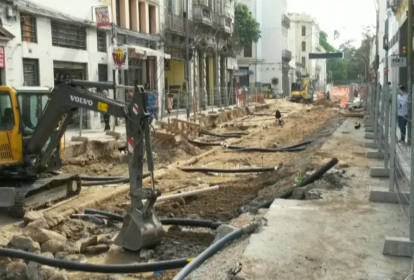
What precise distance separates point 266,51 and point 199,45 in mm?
34723

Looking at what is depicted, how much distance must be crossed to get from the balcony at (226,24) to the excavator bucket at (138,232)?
3765 cm

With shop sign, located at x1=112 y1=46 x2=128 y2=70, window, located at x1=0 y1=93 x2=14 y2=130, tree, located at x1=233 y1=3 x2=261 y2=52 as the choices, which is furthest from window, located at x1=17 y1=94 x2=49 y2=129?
tree, located at x1=233 y1=3 x2=261 y2=52

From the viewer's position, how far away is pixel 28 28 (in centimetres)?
2039

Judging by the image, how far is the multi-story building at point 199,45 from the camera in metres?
34.7

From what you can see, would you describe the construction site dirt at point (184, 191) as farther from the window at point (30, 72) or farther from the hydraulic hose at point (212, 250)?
the window at point (30, 72)

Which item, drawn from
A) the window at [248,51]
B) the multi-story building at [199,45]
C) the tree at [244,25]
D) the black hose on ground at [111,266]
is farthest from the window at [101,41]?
the window at [248,51]

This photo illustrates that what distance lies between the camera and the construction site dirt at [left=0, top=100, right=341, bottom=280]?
8.31 metres

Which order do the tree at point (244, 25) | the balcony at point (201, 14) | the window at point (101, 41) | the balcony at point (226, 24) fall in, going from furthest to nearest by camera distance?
the tree at point (244, 25) < the balcony at point (226, 24) < the balcony at point (201, 14) < the window at point (101, 41)

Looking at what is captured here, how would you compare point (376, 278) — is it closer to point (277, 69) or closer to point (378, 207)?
point (378, 207)

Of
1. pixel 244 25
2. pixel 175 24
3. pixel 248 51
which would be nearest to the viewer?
pixel 175 24

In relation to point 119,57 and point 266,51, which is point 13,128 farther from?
point 266,51

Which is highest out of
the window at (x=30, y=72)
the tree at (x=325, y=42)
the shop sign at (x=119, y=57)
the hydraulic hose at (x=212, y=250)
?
the tree at (x=325, y=42)

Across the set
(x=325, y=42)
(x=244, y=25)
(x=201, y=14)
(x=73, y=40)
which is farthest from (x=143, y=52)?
(x=325, y=42)

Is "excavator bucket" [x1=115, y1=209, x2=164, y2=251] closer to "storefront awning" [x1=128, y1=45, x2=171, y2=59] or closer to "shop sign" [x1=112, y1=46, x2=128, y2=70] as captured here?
"shop sign" [x1=112, y1=46, x2=128, y2=70]
